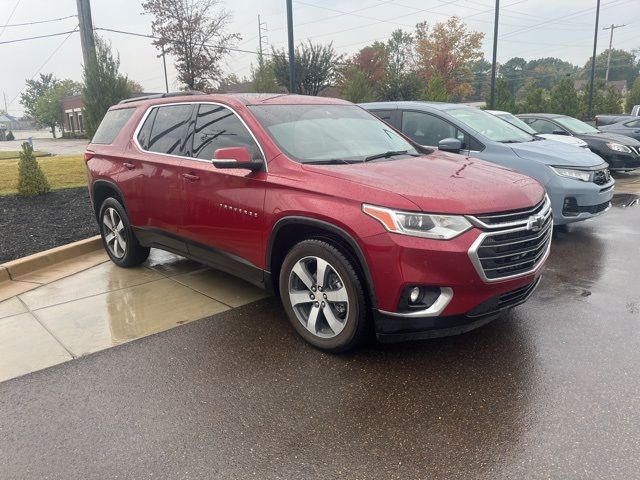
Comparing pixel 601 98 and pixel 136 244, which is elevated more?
pixel 601 98

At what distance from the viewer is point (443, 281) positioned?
3.03 metres

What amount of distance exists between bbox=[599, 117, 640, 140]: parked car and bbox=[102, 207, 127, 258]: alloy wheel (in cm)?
1517

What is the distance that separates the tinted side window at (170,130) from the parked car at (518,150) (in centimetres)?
269

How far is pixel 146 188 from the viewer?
4.99m

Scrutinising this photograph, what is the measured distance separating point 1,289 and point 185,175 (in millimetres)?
2531

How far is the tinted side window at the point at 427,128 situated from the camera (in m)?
7.03

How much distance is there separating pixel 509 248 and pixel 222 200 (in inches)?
88.8

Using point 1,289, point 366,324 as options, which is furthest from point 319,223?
point 1,289

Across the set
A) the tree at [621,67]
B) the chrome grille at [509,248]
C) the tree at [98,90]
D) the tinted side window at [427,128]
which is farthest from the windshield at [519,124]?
the tree at [621,67]

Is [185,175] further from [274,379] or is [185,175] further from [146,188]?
[274,379]

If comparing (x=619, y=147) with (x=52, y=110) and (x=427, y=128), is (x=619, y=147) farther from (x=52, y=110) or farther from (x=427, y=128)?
(x=52, y=110)

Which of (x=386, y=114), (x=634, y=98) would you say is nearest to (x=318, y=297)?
(x=386, y=114)

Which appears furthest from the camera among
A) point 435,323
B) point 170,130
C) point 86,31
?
point 86,31

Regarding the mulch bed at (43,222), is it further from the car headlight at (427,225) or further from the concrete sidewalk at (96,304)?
the car headlight at (427,225)
